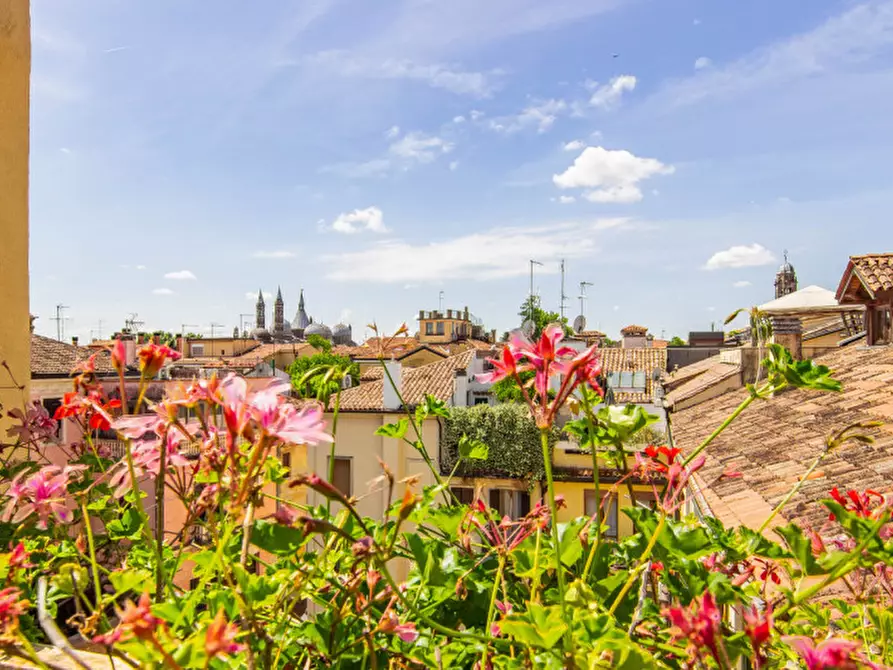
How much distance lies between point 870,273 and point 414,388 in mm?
10956

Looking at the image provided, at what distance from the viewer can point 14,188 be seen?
8.50ft

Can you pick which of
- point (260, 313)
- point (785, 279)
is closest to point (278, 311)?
point (260, 313)

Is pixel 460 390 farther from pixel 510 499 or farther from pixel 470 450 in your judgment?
Result: pixel 470 450

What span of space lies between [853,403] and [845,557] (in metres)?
5.38

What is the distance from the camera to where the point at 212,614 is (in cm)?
81

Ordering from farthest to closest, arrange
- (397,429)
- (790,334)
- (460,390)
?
(460,390)
(790,334)
(397,429)

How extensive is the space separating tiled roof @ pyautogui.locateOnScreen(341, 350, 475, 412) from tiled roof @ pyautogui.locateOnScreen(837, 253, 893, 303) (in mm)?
7650

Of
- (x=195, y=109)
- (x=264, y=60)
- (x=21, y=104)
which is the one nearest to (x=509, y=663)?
(x=21, y=104)

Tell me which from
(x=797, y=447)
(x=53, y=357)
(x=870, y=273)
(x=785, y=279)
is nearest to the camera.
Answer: (x=797, y=447)

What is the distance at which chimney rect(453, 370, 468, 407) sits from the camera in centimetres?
1656

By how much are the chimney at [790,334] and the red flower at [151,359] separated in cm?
962

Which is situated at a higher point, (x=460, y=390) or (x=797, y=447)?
(x=797, y=447)

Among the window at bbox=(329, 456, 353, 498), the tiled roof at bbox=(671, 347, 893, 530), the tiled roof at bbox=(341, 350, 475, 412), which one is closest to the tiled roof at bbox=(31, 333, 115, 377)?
the tiled roof at bbox=(341, 350, 475, 412)

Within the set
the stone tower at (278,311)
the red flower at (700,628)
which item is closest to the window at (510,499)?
the red flower at (700,628)
